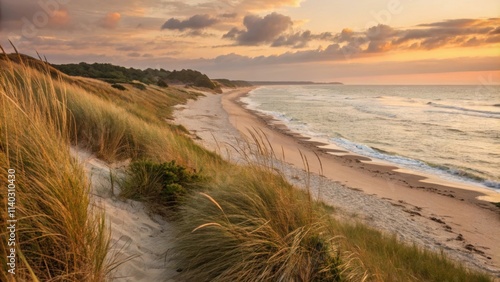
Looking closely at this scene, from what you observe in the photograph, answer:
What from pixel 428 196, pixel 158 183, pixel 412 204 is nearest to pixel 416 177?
pixel 428 196

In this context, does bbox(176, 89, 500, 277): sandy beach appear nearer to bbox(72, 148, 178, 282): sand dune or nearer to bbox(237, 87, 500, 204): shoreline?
bbox(237, 87, 500, 204): shoreline

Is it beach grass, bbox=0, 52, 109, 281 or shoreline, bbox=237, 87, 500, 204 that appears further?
shoreline, bbox=237, 87, 500, 204

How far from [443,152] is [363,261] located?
1921cm

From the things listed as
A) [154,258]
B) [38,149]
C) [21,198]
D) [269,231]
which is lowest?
[154,258]

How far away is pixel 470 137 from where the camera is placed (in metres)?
25.9

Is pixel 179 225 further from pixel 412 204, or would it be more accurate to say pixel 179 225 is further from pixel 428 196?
pixel 428 196

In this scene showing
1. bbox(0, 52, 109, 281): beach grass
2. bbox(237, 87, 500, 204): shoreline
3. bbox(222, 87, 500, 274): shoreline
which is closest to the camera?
bbox(0, 52, 109, 281): beach grass

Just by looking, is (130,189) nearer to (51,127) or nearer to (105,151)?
(51,127)

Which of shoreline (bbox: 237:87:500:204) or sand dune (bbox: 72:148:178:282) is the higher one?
sand dune (bbox: 72:148:178:282)

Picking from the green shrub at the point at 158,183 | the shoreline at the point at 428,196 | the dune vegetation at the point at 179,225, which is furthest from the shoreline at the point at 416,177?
the green shrub at the point at 158,183

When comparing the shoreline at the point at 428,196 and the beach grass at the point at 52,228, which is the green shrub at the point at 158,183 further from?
the shoreline at the point at 428,196

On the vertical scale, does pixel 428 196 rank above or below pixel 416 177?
above

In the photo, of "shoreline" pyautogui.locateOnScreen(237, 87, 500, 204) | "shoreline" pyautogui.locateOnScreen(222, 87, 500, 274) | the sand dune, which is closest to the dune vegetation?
the sand dune

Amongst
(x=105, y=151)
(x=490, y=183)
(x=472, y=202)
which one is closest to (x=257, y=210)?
(x=105, y=151)
